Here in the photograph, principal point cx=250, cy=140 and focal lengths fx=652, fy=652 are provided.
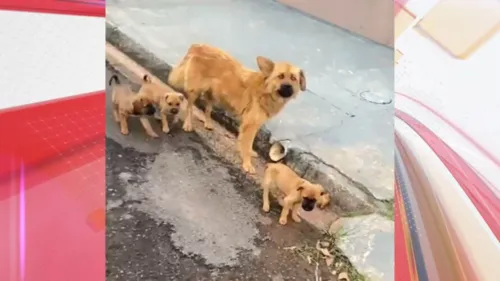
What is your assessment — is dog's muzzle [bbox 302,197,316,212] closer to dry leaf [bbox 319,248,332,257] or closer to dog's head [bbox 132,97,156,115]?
dry leaf [bbox 319,248,332,257]

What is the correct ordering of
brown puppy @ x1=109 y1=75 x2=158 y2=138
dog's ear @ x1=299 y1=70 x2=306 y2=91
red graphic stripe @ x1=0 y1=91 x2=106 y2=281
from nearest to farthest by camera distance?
red graphic stripe @ x1=0 y1=91 x2=106 y2=281, brown puppy @ x1=109 y1=75 x2=158 y2=138, dog's ear @ x1=299 y1=70 x2=306 y2=91

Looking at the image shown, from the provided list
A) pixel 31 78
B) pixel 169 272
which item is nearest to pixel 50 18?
pixel 31 78

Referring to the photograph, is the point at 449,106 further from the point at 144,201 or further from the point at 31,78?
the point at 31,78

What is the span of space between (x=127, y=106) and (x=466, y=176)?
716mm

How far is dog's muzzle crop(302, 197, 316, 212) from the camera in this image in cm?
129

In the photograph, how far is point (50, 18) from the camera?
1222 millimetres

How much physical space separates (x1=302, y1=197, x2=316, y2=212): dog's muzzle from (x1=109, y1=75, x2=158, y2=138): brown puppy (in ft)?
1.05

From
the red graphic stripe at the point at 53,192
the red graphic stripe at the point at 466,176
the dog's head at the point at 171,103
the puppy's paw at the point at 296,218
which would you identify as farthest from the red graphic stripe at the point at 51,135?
the red graphic stripe at the point at 466,176

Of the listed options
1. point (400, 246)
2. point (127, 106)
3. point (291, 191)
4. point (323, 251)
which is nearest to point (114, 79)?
point (127, 106)

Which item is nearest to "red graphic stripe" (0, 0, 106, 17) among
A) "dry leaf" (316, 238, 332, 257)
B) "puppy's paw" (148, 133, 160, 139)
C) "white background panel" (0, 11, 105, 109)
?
"white background panel" (0, 11, 105, 109)

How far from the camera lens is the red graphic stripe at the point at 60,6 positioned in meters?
1.20

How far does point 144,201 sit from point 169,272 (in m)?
0.14

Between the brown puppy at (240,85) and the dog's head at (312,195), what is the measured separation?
11 cm

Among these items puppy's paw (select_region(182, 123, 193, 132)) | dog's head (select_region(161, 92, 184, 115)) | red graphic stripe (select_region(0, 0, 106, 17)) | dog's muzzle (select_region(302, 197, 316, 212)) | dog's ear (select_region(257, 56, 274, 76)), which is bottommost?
dog's muzzle (select_region(302, 197, 316, 212))
